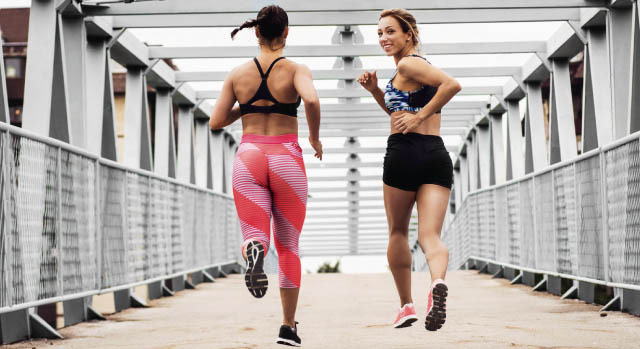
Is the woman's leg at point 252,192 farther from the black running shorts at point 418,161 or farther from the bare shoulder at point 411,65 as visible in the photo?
the bare shoulder at point 411,65

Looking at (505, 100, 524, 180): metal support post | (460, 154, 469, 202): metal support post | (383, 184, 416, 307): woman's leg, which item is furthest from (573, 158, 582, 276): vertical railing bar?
(460, 154, 469, 202): metal support post

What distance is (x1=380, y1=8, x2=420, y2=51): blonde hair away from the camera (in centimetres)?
473

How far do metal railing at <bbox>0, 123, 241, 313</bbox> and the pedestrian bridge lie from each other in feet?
0.08

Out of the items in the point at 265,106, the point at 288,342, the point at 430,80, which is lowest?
the point at 288,342

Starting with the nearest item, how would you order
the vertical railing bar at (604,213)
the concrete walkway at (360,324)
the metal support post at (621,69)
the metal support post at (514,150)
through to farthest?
the concrete walkway at (360,324) → the vertical railing bar at (604,213) → the metal support post at (621,69) → the metal support post at (514,150)

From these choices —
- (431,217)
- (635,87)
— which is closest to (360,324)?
(431,217)

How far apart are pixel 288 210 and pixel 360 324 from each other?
2.23 metres

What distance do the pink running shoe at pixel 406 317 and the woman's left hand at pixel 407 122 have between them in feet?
3.11

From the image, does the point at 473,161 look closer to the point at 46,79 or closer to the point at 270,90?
the point at 46,79

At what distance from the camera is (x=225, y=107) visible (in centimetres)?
471

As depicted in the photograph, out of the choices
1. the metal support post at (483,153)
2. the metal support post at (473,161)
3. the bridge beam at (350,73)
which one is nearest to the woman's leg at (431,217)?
the bridge beam at (350,73)

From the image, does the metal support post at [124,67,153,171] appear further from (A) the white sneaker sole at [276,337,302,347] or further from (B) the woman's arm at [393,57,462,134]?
(B) the woman's arm at [393,57,462,134]

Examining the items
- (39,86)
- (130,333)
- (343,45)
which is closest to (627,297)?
(130,333)

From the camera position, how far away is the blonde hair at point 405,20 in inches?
186
